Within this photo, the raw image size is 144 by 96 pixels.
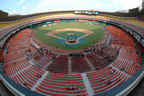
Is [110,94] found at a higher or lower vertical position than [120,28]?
lower

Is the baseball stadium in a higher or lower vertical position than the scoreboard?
lower

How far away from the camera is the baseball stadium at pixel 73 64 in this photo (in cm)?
2509

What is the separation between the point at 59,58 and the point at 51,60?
2555mm

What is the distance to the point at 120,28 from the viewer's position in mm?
64438

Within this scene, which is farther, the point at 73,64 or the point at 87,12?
the point at 87,12

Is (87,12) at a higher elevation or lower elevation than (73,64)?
higher

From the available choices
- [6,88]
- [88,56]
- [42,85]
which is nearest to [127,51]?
[88,56]

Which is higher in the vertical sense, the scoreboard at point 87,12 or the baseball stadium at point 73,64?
the scoreboard at point 87,12

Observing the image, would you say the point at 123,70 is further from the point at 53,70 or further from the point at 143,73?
the point at 53,70

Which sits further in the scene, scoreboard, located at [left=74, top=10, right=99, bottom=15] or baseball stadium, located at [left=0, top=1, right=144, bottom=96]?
scoreboard, located at [left=74, top=10, right=99, bottom=15]

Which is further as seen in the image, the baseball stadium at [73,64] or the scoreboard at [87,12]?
the scoreboard at [87,12]

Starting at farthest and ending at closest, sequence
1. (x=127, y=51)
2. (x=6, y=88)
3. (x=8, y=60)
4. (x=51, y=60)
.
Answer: (x=127, y=51)
(x=8, y=60)
(x=51, y=60)
(x=6, y=88)

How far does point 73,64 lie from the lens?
33531mm

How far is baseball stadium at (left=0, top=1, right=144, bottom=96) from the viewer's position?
25.1m
